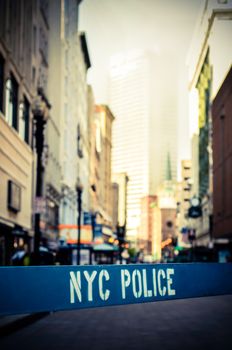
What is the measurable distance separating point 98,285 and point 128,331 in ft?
14.9

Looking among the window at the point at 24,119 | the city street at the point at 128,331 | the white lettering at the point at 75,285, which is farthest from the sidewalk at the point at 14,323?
the window at the point at 24,119

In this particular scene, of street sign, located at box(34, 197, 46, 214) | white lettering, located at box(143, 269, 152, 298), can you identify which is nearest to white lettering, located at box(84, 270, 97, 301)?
white lettering, located at box(143, 269, 152, 298)

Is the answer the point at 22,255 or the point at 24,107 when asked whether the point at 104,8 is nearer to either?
the point at 22,255

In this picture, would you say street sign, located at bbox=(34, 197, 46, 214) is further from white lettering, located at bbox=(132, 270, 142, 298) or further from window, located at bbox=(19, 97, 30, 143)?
window, located at bbox=(19, 97, 30, 143)

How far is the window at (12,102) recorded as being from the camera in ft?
110

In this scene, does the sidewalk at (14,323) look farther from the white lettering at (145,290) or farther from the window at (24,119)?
the window at (24,119)

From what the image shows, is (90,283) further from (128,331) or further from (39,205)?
(39,205)

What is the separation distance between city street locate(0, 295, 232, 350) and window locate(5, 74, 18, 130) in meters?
17.0

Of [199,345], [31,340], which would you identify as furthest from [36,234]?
[199,345]

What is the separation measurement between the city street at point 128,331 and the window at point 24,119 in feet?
68.2

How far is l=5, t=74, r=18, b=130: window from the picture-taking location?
110 ft

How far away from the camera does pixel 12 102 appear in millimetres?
35062

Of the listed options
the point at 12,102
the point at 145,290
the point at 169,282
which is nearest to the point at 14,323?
the point at 169,282

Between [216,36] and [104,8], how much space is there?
67.1 meters
